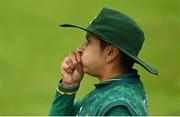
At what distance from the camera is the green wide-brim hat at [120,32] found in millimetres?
3672

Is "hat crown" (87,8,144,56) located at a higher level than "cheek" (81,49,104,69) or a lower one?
higher

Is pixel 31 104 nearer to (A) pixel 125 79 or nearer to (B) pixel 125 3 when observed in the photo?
(B) pixel 125 3

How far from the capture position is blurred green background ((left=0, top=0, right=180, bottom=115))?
9.23 metres

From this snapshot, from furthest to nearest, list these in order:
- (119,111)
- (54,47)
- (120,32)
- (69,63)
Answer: (54,47) < (69,63) < (120,32) < (119,111)

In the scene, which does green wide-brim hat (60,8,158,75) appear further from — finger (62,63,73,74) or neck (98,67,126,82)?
finger (62,63,73,74)

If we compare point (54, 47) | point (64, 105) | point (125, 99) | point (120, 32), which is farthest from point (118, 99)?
point (54, 47)

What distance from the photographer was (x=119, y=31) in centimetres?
368

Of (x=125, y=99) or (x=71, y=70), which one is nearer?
(x=125, y=99)

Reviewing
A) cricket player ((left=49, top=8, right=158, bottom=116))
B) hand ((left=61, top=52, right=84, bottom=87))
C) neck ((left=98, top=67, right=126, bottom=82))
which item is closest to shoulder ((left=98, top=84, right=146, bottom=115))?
cricket player ((left=49, top=8, right=158, bottom=116))

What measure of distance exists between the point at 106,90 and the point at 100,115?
0.60 feet

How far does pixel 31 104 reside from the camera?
900 centimetres

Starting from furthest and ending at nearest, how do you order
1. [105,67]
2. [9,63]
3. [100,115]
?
[9,63] → [105,67] → [100,115]

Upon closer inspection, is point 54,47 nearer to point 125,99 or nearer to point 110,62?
point 110,62

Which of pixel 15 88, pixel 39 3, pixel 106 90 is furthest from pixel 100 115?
pixel 39 3
